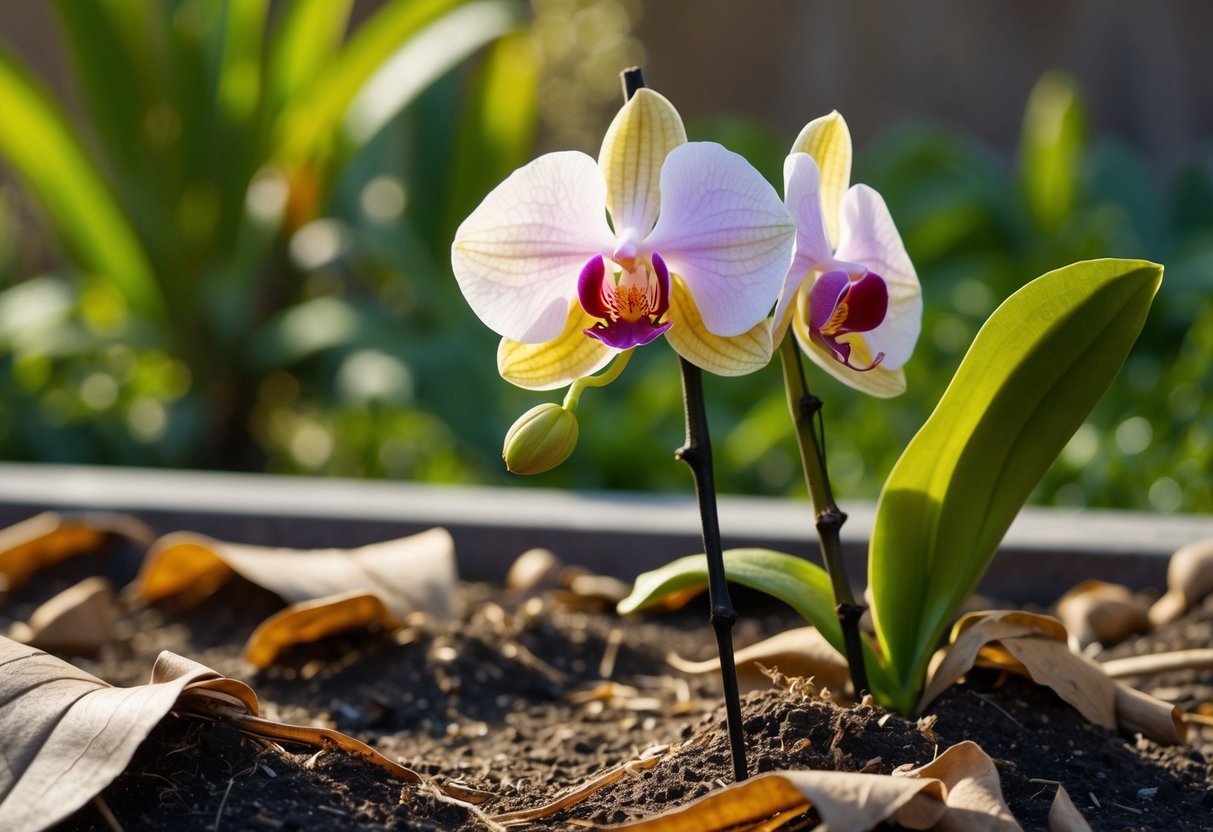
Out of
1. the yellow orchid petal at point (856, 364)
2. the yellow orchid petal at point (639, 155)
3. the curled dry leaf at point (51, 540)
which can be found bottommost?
the curled dry leaf at point (51, 540)

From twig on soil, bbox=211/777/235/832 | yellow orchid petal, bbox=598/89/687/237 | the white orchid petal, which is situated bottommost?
twig on soil, bbox=211/777/235/832

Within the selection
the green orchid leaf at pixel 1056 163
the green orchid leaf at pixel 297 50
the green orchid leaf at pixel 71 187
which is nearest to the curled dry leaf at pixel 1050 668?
the green orchid leaf at pixel 1056 163

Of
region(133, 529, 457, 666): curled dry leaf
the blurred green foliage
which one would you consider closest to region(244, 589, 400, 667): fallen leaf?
region(133, 529, 457, 666): curled dry leaf

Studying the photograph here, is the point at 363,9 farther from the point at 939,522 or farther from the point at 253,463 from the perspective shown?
the point at 939,522

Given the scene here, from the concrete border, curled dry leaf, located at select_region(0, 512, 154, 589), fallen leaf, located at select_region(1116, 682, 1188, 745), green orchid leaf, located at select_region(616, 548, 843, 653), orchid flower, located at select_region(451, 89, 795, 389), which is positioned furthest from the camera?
curled dry leaf, located at select_region(0, 512, 154, 589)

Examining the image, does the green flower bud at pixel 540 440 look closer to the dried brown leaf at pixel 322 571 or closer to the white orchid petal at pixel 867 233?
the white orchid petal at pixel 867 233

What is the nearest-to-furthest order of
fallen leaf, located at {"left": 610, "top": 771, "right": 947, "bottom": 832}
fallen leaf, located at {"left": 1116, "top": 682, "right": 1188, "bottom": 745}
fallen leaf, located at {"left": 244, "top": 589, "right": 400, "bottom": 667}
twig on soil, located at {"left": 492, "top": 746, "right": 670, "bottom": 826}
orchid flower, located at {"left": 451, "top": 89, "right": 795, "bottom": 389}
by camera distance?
fallen leaf, located at {"left": 610, "top": 771, "right": 947, "bottom": 832}
orchid flower, located at {"left": 451, "top": 89, "right": 795, "bottom": 389}
twig on soil, located at {"left": 492, "top": 746, "right": 670, "bottom": 826}
fallen leaf, located at {"left": 1116, "top": 682, "right": 1188, "bottom": 745}
fallen leaf, located at {"left": 244, "top": 589, "right": 400, "bottom": 667}

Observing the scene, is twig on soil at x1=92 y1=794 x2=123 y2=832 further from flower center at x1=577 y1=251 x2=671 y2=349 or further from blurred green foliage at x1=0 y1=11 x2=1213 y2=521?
blurred green foliage at x1=0 y1=11 x2=1213 y2=521

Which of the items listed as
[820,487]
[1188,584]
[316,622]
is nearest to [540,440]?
[820,487]
